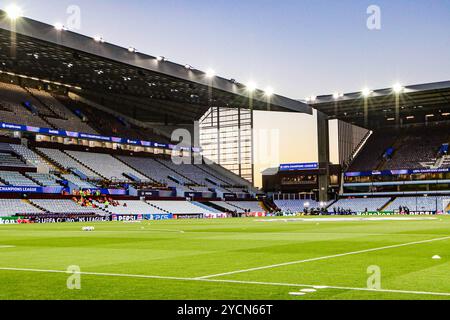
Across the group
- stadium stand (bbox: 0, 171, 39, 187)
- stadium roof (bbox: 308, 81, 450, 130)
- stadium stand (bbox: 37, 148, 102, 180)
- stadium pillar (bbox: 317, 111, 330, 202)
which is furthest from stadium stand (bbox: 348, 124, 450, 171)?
stadium stand (bbox: 0, 171, 39, 187)

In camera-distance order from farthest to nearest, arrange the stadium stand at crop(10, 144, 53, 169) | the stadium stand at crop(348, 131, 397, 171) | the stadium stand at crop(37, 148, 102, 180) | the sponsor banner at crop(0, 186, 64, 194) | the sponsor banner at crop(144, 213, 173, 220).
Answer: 1. the stadium stand at crop(348, 131, 397, 171)
2. the stadium stand at crop(37, 148, 102, 180)
3. the stadium stand at crop(10, 144, 53, 169)
4. the sponsor banner at crop(144, 213, 173, 220)
5. the sponsor banner at crop(0, 186, 64, 194)

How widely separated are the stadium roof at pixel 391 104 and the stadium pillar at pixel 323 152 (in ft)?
6.60

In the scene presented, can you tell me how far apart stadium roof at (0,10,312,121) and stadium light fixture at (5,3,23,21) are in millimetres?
396

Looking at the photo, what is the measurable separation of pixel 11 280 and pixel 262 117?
95.2 metres

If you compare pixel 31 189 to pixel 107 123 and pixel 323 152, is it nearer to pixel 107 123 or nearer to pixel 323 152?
pixel 107 123

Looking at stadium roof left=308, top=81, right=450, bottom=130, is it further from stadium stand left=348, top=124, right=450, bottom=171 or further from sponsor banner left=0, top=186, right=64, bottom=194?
sponsor banner left=0, top=186, right=64, bottom=194

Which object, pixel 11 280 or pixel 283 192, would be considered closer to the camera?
pixel 11 280

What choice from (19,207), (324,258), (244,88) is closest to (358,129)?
(244,88)

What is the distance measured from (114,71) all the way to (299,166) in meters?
49.4

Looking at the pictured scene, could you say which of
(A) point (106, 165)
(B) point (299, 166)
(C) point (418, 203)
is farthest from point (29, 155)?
(C) point (418, 203)

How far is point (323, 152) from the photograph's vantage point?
110m

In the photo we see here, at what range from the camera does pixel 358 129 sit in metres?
123

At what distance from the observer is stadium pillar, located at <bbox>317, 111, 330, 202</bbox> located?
354 ft
